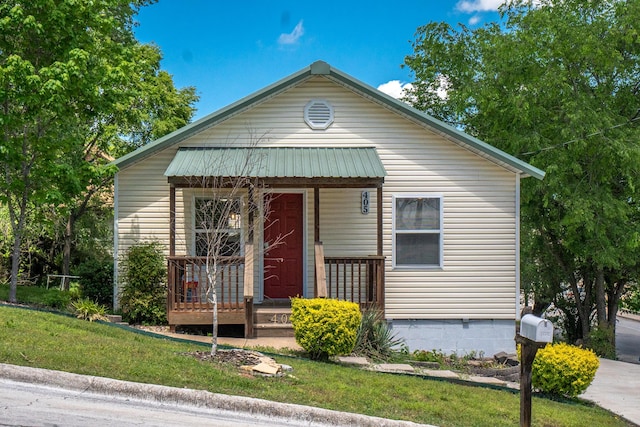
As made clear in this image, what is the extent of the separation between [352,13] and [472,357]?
1328 centimetres

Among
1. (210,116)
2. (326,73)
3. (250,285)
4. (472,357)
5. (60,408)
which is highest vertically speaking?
(326,73)

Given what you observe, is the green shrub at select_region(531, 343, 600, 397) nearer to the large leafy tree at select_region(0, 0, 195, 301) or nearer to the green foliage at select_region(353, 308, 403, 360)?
the green foliage at select_region(353, 308, 403, 360)

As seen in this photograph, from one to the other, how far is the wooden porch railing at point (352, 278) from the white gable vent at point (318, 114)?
8.50ft

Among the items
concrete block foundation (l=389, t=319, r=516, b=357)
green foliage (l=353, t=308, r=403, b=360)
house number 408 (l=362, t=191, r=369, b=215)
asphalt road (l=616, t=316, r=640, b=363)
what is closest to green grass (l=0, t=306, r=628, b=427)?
green foliage (l=353, t=308, r=403, b=360)

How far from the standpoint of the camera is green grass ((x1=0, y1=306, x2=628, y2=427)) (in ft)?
19.1

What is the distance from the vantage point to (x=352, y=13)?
19641mm

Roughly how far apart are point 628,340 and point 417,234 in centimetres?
1987

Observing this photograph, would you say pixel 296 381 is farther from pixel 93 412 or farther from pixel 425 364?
pixel 425 364

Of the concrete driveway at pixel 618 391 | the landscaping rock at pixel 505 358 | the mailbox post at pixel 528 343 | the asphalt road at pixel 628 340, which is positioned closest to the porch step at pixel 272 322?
the landscaping rock at pixel 505 358

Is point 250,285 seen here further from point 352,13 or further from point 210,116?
point 352,13

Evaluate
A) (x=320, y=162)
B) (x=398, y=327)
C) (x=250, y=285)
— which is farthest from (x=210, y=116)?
(x=398, y=327)

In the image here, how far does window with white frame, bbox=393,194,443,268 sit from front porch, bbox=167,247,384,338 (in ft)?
3.07

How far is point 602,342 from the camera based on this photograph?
49.3 ft

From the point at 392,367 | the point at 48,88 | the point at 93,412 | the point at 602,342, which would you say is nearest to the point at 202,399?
the point at 93,412
